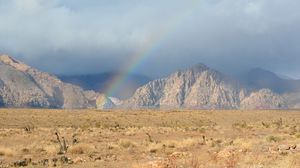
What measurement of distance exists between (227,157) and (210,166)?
3086 mm

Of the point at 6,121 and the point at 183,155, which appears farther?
the point at 6,121

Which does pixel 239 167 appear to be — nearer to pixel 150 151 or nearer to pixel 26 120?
→ pixel 150 151

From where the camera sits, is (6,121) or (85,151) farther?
(6,121)

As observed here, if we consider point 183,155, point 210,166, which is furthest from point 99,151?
point 210,166

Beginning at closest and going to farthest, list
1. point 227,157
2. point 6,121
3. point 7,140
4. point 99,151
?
point 227,157
point 99,151
point 7,140
point 6,121

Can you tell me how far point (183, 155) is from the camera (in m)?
30.7

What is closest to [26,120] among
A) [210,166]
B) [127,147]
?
[127,147]

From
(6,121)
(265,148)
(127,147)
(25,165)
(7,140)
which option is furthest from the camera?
(6,121)

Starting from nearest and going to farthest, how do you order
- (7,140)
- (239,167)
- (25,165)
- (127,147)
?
1. (239,167)
2. (25,165)
3. (127,147)
4. (7,140)

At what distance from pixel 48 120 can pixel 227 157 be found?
235 ft

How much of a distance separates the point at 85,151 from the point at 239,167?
16.9 m

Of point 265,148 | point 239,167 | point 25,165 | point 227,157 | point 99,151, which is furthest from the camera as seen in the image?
point 99,151

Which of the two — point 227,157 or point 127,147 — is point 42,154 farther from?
point 227,157

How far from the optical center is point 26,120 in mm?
88125
